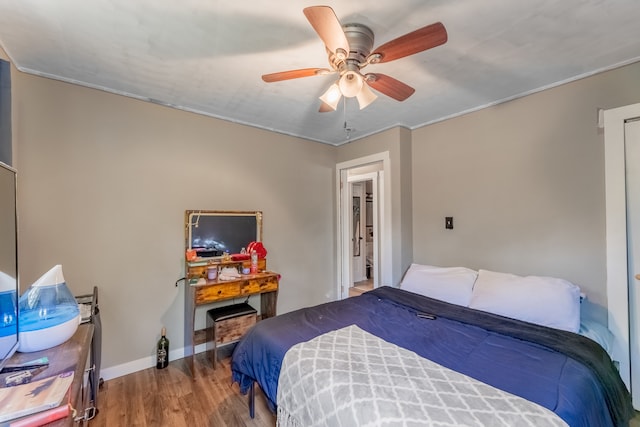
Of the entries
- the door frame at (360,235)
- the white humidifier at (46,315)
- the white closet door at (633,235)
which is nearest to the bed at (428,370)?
the white closet door at (633,235)

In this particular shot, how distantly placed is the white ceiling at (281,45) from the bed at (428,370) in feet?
5.45

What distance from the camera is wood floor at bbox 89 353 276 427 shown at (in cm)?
186

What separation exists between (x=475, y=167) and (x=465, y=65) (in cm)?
111

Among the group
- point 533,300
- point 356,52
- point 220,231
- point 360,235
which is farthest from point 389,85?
point 360,235

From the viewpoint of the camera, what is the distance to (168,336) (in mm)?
2633

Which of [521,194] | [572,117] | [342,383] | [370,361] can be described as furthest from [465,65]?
[342,383]

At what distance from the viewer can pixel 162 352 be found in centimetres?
250

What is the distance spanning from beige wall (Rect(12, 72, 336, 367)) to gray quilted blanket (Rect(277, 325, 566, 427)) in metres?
1.76

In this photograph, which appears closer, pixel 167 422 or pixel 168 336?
pixel 167 422

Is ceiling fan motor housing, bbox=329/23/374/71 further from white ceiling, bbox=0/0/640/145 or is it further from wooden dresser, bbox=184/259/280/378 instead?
wooden dresser, bbox=184/259/280/378

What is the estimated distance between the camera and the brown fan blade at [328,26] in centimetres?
115

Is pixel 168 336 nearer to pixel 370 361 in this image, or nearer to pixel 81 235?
pixel 81 235

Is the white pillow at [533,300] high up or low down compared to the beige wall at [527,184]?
down

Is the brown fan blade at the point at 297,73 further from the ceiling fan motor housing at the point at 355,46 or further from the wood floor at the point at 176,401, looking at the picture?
the wood floor at the point at 176,401
